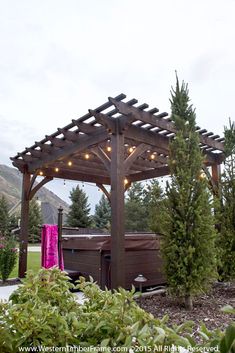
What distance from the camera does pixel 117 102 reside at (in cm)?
428

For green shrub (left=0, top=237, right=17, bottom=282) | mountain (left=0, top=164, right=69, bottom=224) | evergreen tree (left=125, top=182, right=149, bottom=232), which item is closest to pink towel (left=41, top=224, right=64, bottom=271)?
green shrub (left=0, top=237, right=17, bottom=282)

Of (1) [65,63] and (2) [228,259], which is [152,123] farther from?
(1) [65,63]

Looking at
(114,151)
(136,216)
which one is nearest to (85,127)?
(114,151)

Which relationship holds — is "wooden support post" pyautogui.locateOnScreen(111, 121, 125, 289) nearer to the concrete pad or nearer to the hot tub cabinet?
the hot tub cabinet

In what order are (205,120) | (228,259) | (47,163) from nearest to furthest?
(228,259)
(47,163)
(205,120)

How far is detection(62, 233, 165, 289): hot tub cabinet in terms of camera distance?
17.0 feet

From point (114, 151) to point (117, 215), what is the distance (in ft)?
3.49

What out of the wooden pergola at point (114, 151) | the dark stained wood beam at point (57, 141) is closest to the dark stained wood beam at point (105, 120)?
the wooden pergola at point (114, 151)

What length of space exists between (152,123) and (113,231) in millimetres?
2058

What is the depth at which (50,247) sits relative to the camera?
18.7 ft

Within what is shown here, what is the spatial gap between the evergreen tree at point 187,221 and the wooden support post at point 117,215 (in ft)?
2.36

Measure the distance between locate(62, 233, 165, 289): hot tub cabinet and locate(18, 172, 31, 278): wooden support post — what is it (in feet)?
5.21

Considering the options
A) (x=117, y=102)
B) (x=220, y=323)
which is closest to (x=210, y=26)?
(x=117, y=102)

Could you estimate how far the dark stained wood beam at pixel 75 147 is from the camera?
201 inches
